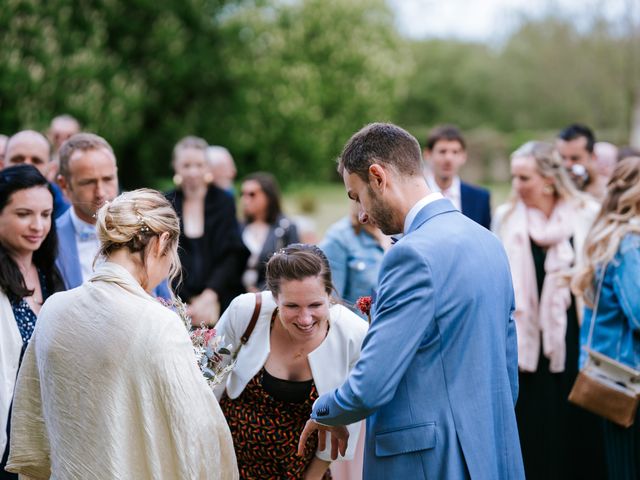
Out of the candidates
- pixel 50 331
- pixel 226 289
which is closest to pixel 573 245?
pixel 226 289

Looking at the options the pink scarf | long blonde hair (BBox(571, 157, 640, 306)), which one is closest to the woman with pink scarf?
the pink scarf

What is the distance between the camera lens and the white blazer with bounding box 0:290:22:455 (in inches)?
149

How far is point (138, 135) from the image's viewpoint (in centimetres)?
1694

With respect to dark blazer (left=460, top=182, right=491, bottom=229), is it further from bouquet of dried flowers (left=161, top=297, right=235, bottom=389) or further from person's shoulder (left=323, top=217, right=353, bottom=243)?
bouquet of dried flowers (left=161, top=297, right=235, bottom=389)

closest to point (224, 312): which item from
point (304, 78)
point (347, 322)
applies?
point (347, 322)

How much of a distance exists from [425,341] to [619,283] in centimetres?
235

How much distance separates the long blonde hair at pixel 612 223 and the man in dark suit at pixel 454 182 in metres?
1.43

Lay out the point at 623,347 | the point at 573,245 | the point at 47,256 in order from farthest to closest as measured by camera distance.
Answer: the point at 573,245 < the point at 623,347 < the point at 47,256

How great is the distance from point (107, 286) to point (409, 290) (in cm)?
111

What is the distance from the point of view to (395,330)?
285 cm

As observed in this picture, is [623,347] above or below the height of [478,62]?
below

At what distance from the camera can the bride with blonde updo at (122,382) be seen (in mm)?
2887

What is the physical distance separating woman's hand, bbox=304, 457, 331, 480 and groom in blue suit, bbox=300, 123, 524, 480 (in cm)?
69

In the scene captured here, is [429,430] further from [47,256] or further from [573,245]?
[573,245]
